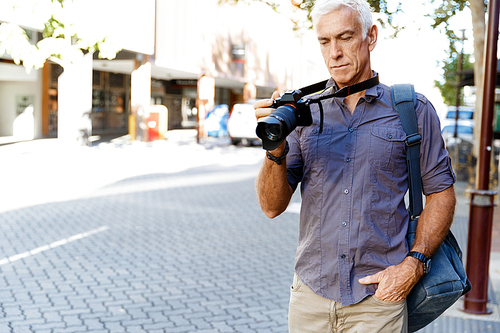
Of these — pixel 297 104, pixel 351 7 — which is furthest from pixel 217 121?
pixel 297 104

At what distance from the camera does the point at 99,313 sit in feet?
15.6

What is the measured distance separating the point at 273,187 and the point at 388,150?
41 centimetres

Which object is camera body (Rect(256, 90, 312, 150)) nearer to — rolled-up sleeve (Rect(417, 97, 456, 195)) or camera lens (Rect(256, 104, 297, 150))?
camera lens (Rect(256, 104, 297, 150))

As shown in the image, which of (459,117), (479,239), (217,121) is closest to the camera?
(479,239)

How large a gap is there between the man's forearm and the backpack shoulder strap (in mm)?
422

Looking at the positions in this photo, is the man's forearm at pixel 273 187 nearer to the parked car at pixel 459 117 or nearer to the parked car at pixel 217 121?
the parked car at pixel 459 117

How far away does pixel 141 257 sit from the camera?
21.3 feet

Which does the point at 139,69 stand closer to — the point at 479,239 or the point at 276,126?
the point at 479,239

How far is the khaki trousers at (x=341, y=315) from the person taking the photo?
1965 mm

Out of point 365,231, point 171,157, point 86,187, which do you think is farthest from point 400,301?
point 171,157

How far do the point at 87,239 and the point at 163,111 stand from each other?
1950cm

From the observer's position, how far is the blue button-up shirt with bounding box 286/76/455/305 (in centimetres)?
197

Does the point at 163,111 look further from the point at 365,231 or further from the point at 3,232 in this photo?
the point at 365,231

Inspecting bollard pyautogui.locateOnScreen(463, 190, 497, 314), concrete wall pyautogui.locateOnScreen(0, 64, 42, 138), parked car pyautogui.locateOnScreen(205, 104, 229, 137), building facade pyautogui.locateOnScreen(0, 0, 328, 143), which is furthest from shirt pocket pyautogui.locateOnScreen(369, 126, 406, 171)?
parked car pyautogui.locateOnScreen(205, 104, 229, 137)
